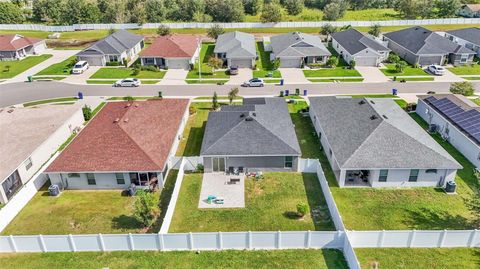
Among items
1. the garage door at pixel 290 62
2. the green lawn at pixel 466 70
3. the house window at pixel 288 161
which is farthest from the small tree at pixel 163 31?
the house window at pixel 288 161

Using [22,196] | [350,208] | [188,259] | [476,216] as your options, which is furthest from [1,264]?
[476,216]

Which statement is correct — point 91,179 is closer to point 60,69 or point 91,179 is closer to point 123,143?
point 123,143

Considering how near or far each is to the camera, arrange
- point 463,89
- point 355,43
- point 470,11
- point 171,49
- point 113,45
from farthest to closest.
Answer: point 470,11 < point 113,45 < point 355,43 < point 171,49 < point 463,89

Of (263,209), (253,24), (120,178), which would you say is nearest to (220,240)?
(263,209)

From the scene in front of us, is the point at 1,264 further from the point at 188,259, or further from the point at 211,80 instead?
the point at 211,80

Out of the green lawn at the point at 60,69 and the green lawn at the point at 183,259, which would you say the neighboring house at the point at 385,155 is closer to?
the green lawn at the point at 183,259
